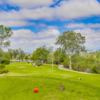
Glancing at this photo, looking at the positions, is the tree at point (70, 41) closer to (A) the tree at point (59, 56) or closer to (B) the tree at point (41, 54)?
(A) the tree at point (59, 56)

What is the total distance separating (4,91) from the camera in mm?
26188

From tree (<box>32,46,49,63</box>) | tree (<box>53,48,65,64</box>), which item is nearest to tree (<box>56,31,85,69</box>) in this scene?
tree (<box>53,48,65,64</box>)

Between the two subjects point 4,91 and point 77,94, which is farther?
point 4,91

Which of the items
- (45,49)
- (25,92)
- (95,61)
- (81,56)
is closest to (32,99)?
(25,92)

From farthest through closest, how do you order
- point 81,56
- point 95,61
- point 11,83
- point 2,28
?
point 81,56, point 95,61, point 2,28, point 11,83

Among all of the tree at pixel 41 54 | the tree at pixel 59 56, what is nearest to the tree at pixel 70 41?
the tree at pixel 59 56

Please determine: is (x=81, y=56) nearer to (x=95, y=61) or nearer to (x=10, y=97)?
(x=95, y=61)

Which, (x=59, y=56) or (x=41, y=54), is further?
(x=41, y=54)

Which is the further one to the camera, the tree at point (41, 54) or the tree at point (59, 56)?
the tree at point (41, 54)

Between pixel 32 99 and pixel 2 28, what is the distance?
67.0 meters

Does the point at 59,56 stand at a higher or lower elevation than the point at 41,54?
lower

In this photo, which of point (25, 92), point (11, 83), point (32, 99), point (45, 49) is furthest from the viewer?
point (45, 49)

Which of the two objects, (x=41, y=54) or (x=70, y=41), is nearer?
(x=70, y=41)

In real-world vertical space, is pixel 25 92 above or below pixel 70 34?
below
